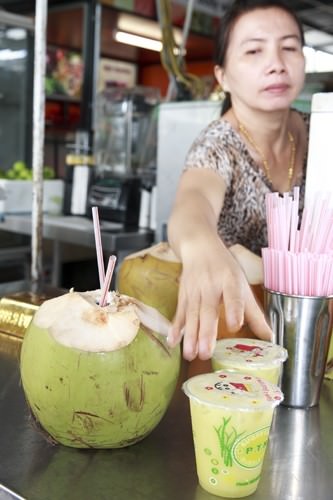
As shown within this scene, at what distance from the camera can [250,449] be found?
64 centimetres

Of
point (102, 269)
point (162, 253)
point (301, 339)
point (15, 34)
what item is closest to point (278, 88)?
point (162, 253)

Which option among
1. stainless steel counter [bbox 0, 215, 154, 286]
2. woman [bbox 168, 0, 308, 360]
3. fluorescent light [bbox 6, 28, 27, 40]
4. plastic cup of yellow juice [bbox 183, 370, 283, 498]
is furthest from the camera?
fluorescent light [bbox 6, 28, 27, 40]

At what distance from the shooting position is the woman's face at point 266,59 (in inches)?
53.7

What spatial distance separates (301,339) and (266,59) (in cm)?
74

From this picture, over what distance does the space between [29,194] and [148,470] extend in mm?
3196

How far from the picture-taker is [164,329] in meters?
0.75

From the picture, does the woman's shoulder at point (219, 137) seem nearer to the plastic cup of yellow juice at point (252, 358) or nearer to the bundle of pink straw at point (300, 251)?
the bundle of pink straw at point (300, 251)

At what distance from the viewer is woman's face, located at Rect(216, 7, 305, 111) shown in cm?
136

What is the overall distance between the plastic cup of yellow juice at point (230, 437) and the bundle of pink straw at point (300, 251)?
0.81 ft

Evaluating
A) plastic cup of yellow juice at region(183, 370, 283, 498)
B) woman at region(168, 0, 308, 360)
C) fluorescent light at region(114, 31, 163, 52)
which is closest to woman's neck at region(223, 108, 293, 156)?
woman at region(168, 0, 308, 360)

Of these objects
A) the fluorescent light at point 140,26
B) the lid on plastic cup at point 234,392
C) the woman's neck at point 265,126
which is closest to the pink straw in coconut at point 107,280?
the lid on plastic cup at point 234,392

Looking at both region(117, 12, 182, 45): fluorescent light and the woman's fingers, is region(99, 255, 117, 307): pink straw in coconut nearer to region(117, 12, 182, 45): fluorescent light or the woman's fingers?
the woman's fingers

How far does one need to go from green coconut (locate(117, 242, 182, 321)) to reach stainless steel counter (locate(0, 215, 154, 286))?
1755mm

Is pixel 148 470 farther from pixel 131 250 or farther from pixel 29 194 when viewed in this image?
pixel 29 194
